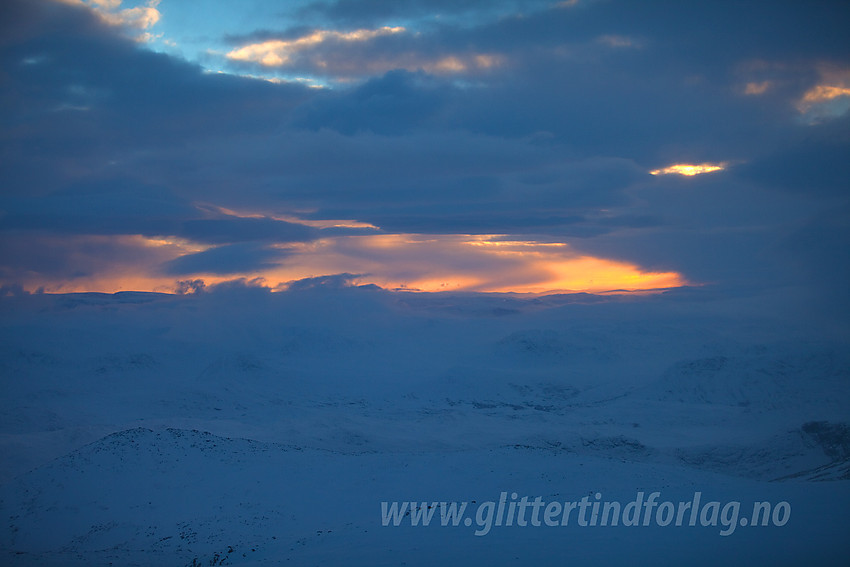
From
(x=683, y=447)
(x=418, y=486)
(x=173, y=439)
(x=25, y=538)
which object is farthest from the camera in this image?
(x=683, y=447)

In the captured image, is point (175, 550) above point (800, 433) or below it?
above

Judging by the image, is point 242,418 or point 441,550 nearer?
point 441,550

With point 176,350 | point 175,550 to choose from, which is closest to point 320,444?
point 175,550

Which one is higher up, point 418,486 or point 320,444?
point 418,486

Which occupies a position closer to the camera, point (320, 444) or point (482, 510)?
point (482, 510)

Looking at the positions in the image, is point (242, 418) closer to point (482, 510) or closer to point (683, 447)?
point (683, 447)

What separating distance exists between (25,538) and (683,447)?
53.6 metres

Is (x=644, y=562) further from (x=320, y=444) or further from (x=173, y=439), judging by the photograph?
(x=320, y=444)

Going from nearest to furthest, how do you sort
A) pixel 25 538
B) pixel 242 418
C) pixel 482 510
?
pixel 482 510, pixel 25 538, pixel 242 418

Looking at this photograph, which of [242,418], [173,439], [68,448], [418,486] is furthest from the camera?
[242,418]

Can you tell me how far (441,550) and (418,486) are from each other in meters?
12.6

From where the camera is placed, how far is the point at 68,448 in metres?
47.7

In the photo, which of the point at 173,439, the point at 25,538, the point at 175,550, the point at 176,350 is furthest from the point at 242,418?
the point at 176,350

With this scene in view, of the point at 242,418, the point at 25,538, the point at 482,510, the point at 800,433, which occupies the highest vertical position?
the point at 482,510
